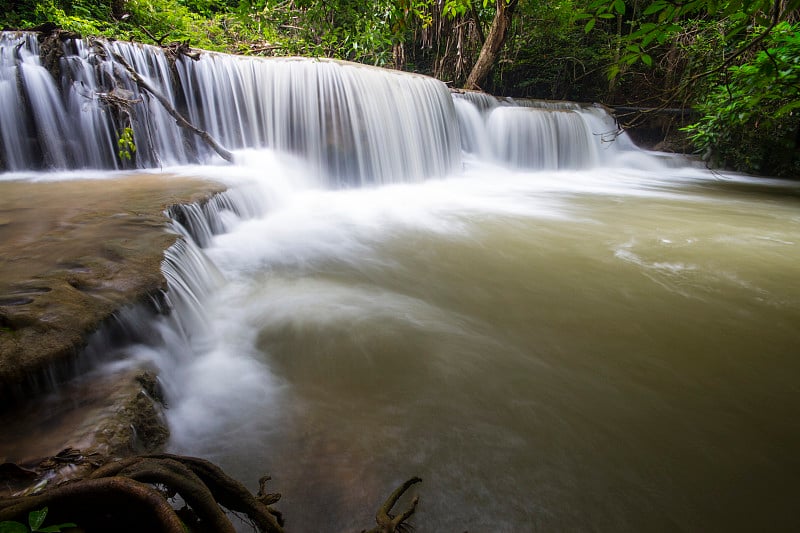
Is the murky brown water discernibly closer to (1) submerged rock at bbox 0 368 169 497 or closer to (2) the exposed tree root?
(2) the exposed tree root

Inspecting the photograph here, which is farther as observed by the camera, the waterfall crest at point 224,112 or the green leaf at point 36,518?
the waterfall crest at point 224,112

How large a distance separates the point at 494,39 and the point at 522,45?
3.68 m

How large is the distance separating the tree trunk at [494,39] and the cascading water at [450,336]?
6393mm

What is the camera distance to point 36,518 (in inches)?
31.7

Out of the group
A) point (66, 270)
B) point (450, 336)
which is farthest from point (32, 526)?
point (450, 336)

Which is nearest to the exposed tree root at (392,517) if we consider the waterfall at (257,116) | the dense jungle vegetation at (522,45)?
the dense jungle vegetation at (522,45)

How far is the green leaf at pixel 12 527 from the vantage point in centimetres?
79

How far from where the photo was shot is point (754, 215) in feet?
21.7

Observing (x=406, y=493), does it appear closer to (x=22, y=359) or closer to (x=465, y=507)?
(x=465, y=507)

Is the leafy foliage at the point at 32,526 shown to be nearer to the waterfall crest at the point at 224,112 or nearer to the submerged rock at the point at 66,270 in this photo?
→ the submerged rock at the point at 66,270

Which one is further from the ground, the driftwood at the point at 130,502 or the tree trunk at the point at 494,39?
the tree trunk at the point at 494,39

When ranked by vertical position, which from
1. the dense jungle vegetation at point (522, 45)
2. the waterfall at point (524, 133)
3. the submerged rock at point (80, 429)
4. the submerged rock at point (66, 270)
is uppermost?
the dense jungle vegetation at point (522, 45)

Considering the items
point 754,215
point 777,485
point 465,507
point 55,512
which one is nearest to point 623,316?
point 777,485

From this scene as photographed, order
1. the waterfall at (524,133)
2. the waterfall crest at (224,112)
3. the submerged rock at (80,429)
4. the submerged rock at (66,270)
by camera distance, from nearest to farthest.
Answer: the submerged rock at (80,429), the submerged rock at (66,270), the waterfall crest at (224,112), the waterfall at (524,133)
